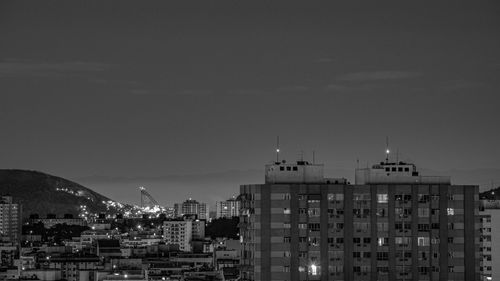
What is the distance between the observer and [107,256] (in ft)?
476

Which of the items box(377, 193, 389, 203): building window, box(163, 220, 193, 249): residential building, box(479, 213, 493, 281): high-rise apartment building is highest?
box(163, 220, 193, 249): residential building

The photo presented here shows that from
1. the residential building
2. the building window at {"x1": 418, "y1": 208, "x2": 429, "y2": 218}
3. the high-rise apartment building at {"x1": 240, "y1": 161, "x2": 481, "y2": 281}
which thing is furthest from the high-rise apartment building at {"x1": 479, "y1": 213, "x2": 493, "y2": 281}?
the residential building

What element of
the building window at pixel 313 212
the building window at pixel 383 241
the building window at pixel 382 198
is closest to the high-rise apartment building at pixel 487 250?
the building window at pixel 382 198

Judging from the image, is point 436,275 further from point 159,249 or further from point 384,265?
point 159,249

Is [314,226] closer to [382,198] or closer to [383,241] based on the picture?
[383,241]

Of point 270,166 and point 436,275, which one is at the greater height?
point 270,166

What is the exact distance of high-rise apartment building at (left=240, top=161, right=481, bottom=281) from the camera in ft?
163

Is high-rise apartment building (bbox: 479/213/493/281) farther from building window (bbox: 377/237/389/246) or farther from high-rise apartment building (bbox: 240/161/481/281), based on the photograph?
building window (bbox: 377/237/389/246)

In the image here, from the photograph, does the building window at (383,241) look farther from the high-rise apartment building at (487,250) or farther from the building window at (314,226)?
the high-rise apartment building at (487,250)

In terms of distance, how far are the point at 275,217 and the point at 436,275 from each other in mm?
5099

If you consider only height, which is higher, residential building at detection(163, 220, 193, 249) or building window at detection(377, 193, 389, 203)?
residential building at detection(163, 220, 193, 249)

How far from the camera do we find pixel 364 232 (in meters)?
50.1

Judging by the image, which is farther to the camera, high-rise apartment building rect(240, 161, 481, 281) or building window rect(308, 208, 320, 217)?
building window rect(308, 208, 320, 217)

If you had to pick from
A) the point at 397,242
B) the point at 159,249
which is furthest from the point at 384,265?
the point at 159,249
